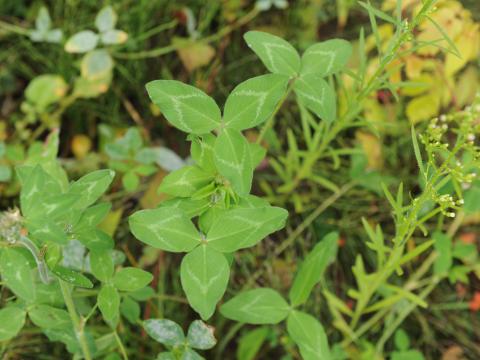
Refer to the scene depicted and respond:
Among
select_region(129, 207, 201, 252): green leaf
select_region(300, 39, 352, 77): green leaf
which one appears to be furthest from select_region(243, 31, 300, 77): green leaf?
select_region(129, 207, 201, 252): green leaf

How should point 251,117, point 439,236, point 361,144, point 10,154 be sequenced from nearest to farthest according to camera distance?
point 251,117
point 439,236
point 10,154
point 361,144

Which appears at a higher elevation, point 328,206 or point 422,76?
point 422,76

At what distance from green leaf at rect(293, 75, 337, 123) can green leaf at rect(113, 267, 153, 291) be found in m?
0.55

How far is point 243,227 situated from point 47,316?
55cm

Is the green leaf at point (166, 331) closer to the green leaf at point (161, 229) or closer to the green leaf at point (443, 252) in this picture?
the green leaf at point (161, 229)

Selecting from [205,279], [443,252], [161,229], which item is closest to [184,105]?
[161,229]

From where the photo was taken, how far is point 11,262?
3.80 feet

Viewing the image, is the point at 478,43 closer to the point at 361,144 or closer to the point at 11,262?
the point at 361,144

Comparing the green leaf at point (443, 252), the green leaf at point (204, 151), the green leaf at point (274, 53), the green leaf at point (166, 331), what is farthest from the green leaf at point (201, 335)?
the green leaf at point (443, 252)

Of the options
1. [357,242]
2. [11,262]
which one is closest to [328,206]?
[357,242]

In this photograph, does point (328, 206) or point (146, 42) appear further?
point (146, 42)

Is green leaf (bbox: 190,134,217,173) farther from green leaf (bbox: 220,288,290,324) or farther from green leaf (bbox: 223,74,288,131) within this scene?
green leaf (bbox: 220,288,290,324)

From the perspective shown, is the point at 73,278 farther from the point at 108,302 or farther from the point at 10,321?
the point at 10,321

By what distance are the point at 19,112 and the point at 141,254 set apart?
83 cm
